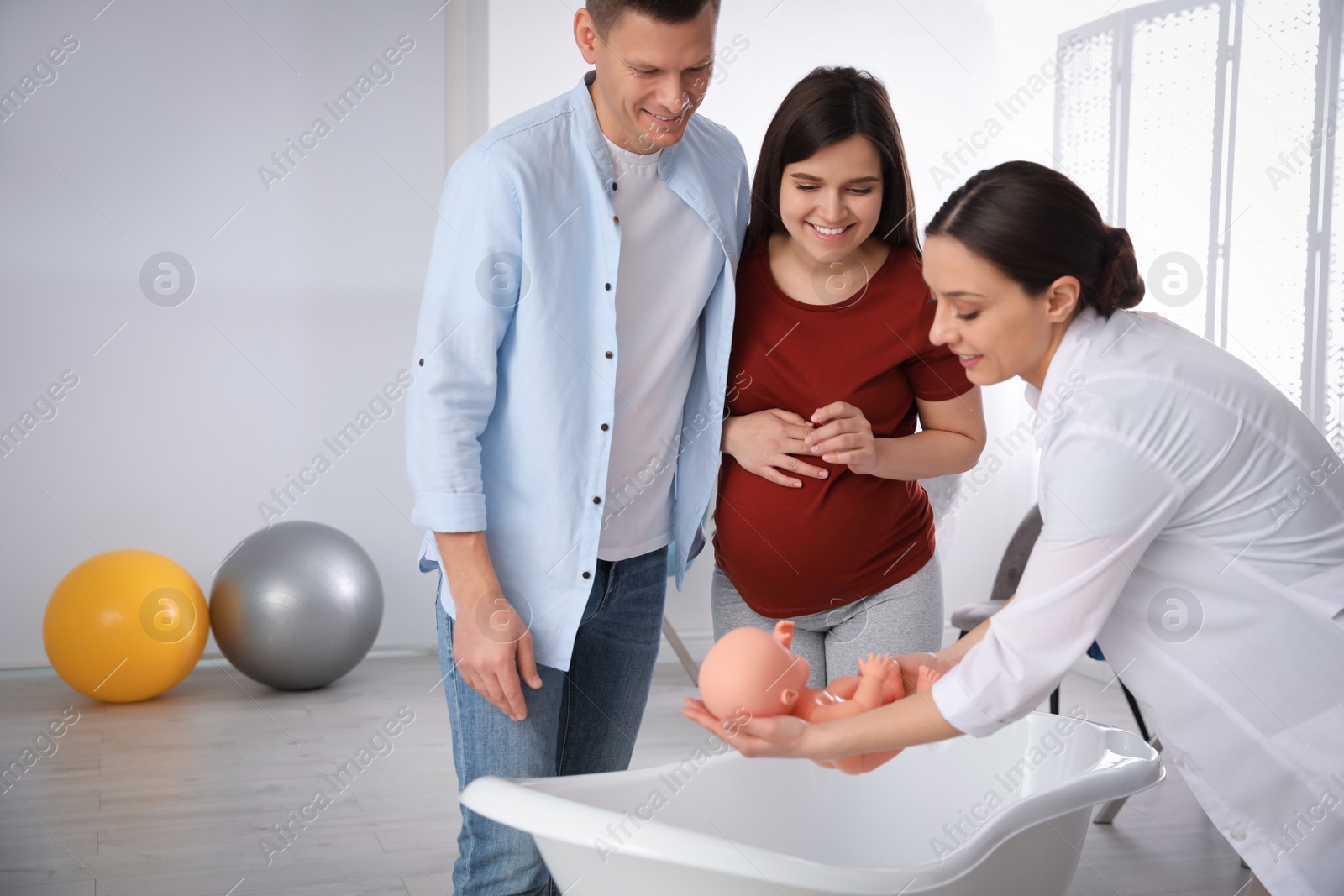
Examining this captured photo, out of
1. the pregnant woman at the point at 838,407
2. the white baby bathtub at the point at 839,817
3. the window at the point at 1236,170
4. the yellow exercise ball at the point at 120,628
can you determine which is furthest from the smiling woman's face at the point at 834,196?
the yellow exercise ball at the point at 120,628

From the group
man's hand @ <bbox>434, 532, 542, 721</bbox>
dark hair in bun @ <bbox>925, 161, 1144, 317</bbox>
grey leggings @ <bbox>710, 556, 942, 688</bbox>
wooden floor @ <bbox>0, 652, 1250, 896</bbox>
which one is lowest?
wooden floor @ <bbox>0, 652, 1250, 896</bbox>

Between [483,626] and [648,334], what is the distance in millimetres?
449

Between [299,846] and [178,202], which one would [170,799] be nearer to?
[299,846]

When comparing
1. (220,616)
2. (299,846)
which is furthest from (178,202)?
(299,846)

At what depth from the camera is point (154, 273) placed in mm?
4109

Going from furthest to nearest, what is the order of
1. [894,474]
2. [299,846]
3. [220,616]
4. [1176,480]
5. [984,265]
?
[220,616], [299,846], [894,474], [984,265], [1176,480]

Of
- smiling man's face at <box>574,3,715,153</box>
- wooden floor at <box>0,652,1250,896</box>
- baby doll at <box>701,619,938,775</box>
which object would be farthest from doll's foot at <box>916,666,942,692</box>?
wooden floor at <box>0,652,1250,896</box>

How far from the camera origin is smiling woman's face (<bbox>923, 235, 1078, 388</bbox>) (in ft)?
4.01

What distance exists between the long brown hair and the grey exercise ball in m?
2.59

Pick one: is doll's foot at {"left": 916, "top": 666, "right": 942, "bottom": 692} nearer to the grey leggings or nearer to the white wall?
the grey leggings

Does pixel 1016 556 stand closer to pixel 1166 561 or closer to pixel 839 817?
pixel 839 817

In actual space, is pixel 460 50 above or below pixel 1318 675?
above

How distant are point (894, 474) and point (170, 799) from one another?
2.20m

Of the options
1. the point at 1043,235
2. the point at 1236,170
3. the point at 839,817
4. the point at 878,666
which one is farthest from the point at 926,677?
the point at 1236,170
